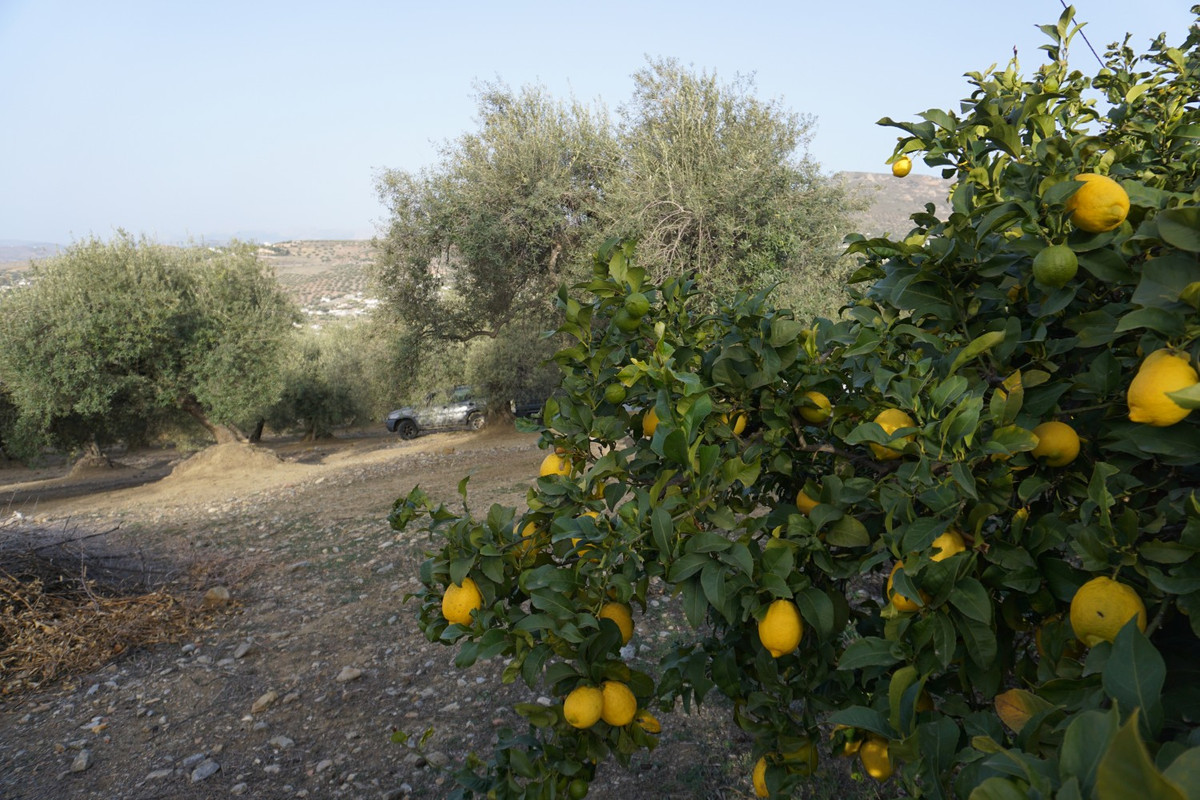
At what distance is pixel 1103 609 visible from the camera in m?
0.93

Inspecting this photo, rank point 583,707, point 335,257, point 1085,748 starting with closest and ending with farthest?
point 1085,748, point 583,707, point 335,257

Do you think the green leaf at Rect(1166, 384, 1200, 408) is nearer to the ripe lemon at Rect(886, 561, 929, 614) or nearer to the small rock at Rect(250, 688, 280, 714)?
→ the ripe lemon at Rect(886, 561, 929, 614)

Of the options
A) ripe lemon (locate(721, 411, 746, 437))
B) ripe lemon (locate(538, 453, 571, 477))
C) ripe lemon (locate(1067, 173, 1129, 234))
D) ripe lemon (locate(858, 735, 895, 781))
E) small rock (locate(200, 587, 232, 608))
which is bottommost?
small rock (locate(200, 587, 232, 608))

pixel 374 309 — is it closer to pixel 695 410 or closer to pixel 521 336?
pixel 521 336

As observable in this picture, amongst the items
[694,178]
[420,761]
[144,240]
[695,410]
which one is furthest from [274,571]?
[144,240]

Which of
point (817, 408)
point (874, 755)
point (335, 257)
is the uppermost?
point (335, 257)

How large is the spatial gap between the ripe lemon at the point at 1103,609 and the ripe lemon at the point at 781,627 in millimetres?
422

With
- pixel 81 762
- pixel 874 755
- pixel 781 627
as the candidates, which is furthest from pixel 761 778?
pixel 81 762

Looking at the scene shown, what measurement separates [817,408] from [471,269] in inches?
465

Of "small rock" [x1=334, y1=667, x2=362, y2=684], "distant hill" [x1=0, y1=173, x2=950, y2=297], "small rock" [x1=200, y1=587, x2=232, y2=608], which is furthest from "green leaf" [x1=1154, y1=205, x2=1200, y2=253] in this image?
"distant hill" [x1=0, y1=173, x2=950, y2=297]

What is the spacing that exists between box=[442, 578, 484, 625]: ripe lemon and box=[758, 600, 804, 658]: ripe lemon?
0.55m

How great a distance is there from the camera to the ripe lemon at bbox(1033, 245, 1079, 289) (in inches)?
42.1

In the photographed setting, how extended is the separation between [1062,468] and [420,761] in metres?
2.86

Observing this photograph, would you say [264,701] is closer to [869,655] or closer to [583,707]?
[583,707]
